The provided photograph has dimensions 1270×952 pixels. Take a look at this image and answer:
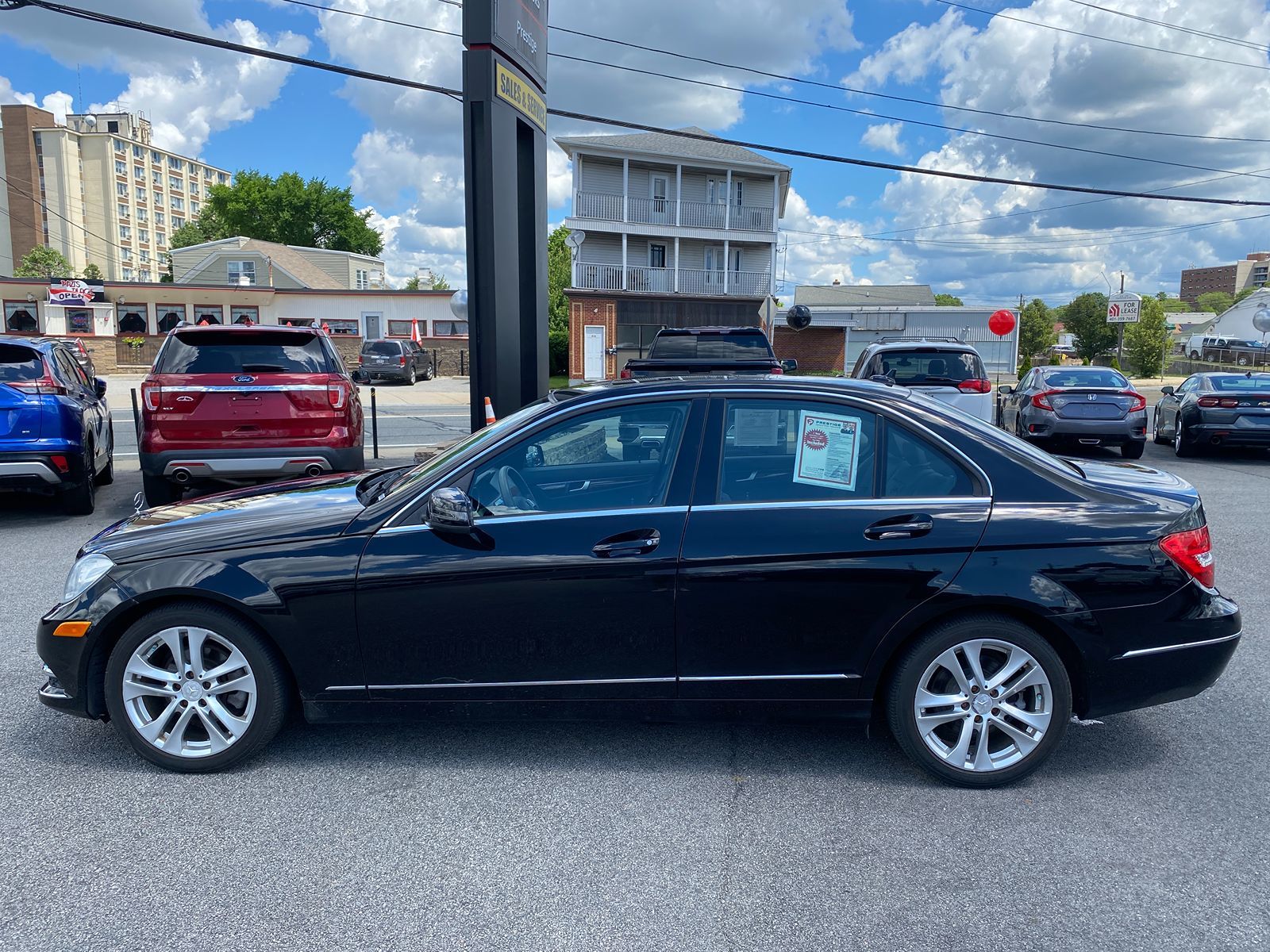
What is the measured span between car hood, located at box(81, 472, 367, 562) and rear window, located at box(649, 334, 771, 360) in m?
8.14

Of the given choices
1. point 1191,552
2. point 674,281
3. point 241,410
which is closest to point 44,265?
point 674,281

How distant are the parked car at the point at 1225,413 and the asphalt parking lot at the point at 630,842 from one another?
35.9 feet

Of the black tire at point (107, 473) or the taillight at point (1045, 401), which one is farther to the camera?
the taillight at point (1045, 401)

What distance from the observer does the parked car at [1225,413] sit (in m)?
13.8

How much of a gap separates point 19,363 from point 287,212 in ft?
244

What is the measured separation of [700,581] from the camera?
3715 mm

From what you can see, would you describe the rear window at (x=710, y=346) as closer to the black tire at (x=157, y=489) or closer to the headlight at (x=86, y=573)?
the black tire at (x=157, y=489)

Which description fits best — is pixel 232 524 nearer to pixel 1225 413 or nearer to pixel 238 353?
pixel 238 353

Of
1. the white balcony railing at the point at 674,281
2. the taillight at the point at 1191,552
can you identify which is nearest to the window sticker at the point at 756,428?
the taillight at the point at 1191,552

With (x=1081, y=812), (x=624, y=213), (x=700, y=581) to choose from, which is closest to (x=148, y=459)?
(x=700, y=581)

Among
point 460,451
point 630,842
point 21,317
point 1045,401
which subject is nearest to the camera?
point 630,842

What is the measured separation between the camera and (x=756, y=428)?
12.9ft

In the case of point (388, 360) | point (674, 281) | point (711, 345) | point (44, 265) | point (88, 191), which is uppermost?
point (88, 191)

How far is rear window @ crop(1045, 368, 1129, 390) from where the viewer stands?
14195mm
